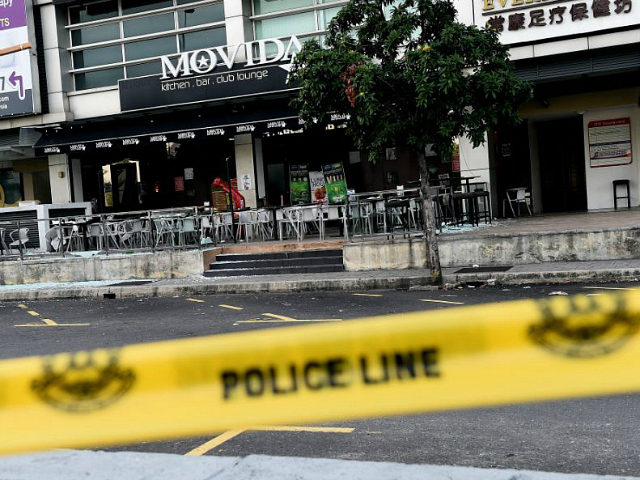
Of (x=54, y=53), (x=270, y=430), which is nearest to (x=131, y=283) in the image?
(x=54, y=53)

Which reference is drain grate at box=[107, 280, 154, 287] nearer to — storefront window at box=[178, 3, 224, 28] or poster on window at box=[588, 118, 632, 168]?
storefront window at box=[178, 3, 224, 28]

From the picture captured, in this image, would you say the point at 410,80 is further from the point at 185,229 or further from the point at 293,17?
the point at 293,17

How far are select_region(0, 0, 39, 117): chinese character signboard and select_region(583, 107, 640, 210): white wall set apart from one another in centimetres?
1699

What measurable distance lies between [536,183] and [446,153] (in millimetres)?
10384

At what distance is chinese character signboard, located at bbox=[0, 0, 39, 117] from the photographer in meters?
23.7

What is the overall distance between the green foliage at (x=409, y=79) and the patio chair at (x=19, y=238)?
901cm

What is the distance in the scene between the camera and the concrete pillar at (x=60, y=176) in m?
24.6

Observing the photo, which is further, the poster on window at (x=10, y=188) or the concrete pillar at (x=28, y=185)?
the poster on window at (x=10, y=188)

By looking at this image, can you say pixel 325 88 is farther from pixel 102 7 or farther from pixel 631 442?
pixel 102 7

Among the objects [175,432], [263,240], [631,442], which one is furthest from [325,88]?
[175,432]

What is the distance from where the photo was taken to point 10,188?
87.5 feet

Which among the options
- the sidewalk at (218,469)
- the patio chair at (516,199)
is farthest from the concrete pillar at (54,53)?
the sidewalk at (218,469)

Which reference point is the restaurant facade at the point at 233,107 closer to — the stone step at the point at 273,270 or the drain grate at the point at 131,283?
the stone step at the point at 273,270

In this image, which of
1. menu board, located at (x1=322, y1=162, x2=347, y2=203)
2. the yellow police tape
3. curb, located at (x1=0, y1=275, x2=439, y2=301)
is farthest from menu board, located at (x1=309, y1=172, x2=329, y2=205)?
the yellow police tape
